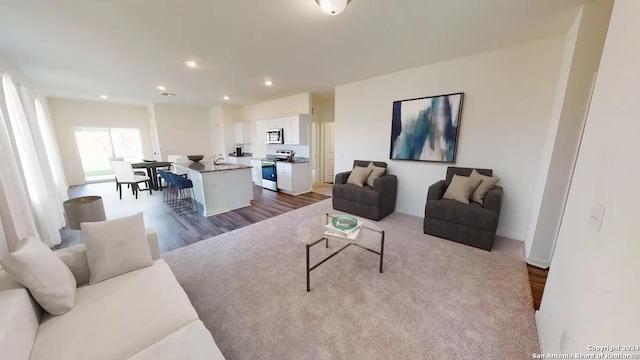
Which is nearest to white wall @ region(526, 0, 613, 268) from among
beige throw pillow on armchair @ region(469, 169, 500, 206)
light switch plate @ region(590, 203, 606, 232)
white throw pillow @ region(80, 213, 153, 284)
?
beige throw pillow on armchair @ region(469, 169, 500, 206)

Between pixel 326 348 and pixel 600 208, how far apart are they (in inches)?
67.7

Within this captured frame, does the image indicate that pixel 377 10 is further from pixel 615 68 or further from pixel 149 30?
pixel 149 30

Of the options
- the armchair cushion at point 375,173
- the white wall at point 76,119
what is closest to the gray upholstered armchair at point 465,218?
the armchair cushion at point 375,173

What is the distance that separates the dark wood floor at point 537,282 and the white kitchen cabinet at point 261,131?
20.1 ft

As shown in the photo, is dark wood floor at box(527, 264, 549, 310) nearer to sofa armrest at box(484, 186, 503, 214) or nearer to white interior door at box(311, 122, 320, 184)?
sofa armrest at box(484, 186, 503, 214)

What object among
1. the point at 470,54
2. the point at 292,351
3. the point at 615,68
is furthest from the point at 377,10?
the point at 292,351

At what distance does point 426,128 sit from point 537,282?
2.37 meters

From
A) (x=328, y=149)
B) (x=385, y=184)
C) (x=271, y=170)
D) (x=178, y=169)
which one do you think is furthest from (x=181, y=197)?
(x=385, y=184)

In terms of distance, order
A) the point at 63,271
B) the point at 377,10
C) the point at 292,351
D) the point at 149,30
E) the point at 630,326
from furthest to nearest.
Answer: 1. the point at 149,30
2. the point at 377,10
3. the point at 292,351
4. the point at 63,271
5. the point at 630,326

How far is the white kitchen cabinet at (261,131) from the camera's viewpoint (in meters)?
6.36

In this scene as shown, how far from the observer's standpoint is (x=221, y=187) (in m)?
4.14

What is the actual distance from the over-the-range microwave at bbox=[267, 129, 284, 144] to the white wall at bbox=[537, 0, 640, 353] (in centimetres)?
536

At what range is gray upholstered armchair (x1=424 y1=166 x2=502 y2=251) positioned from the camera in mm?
2611

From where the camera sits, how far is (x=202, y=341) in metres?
1.04
